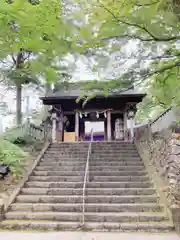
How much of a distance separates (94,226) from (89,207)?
81 cm

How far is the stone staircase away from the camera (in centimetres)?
493

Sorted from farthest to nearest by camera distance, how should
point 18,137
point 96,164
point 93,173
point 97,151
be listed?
1. point 18,137
2. point 97,151
3. point 96,164
4. point 93,173

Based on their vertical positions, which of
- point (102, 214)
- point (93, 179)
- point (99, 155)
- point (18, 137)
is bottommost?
point (102, 214)

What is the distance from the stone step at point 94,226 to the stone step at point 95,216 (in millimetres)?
183

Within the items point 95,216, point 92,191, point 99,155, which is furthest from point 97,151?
point 95,216

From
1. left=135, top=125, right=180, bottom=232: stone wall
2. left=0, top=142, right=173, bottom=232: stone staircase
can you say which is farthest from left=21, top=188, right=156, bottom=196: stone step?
left=135, top=125, right=180, bottom=232: stone wall

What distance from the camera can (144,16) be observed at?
11.4 feet

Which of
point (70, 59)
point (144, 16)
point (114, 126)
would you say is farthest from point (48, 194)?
point (114, 126)

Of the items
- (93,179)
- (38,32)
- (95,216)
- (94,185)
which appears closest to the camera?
(38,32)

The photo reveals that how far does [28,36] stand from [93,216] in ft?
13.4

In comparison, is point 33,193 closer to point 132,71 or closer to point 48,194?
point 48,194

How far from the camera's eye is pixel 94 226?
4.83 m

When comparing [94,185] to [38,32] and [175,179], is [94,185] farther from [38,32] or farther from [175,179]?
[38,32]

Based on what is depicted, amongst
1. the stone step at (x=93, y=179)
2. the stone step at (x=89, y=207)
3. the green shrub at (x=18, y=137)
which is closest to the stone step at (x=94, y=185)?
the stone step at (x=93, y=179)
